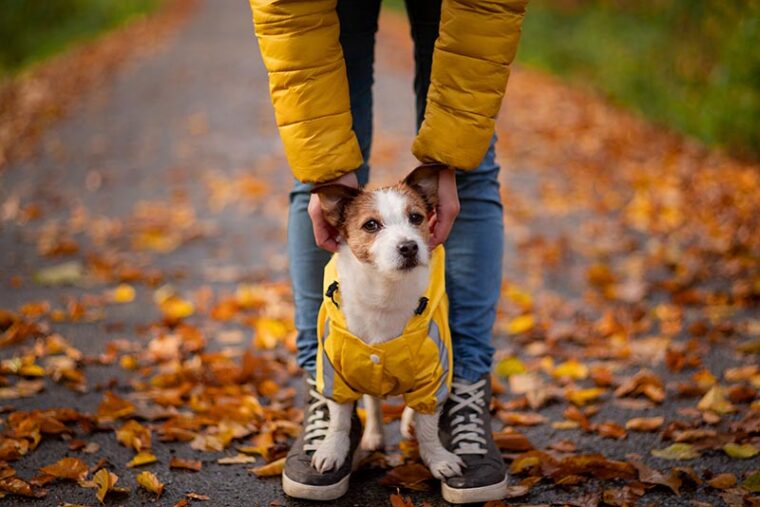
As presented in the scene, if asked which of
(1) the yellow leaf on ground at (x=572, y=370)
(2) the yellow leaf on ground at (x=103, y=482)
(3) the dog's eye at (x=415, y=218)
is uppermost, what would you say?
(3) the dog's eye at (x=415, y=218)

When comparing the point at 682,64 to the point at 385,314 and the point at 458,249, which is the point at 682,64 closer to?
the point at 458,249

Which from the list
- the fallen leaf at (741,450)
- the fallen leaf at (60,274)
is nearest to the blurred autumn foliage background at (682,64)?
the fallen leaf at (741,450)

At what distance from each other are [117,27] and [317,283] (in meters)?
19.7

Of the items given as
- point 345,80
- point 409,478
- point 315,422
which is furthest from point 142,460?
point 345,80

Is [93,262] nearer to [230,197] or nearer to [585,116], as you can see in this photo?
[230,197]

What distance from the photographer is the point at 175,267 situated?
5.12m

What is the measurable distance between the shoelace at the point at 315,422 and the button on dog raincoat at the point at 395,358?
0.56ft

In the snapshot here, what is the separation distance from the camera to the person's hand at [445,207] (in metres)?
2.43

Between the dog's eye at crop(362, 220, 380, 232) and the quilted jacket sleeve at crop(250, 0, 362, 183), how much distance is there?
0.61 ft

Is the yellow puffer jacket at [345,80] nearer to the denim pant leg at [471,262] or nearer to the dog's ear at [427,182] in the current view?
the dog's ear at [427,182]

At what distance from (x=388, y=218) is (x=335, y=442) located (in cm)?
77

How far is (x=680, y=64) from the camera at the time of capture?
908 cm

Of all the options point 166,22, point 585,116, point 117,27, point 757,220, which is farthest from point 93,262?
point 166,22

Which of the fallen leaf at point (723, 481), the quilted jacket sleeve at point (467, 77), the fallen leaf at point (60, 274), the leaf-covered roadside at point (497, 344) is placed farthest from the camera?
the fallen leaf at point (60, 274)
